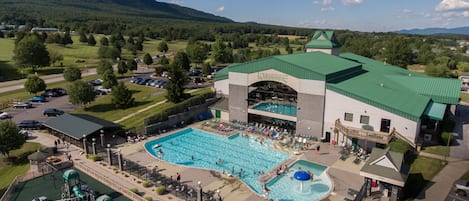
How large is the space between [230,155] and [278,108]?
1324 cm

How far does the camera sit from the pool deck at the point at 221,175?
29.6 m

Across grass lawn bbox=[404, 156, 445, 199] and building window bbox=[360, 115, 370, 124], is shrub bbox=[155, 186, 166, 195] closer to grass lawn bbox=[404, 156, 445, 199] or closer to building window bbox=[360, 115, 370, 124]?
grass lawn bbox=[404, 156, 445, 199]

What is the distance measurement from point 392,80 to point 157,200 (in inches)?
1565

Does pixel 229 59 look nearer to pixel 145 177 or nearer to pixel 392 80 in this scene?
pixel 392 80

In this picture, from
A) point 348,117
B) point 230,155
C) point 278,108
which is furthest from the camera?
point 278,108

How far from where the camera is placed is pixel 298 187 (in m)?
31.3

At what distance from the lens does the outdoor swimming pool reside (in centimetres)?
3253

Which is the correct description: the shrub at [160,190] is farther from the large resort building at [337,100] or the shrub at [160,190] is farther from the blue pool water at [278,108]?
the blue pool water at [278,108]

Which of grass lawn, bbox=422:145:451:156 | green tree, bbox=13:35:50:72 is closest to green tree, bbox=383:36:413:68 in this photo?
grass lawn, bbox=422:145:451:156

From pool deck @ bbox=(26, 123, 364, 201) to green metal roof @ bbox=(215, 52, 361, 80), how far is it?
975cm

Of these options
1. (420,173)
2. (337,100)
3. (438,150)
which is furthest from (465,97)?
(420,173)

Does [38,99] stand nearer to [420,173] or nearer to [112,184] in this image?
[112,184]

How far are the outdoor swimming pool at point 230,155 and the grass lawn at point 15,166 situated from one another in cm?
1411

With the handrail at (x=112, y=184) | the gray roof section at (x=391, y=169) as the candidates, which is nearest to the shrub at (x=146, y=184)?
the handrail at (x=112, y=184)
